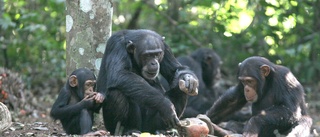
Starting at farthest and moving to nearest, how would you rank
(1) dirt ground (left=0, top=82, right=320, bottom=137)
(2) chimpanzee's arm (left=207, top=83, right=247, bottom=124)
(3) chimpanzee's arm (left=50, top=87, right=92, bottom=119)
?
(2) chimpanzee's arm (left=207, top=83, right=247, bottom=124), (1) dirt ground (left=0, top=82, right=320, bottom=137), (3) chimpanzee's arm (left=50, top=87, right=92, bottom=119)

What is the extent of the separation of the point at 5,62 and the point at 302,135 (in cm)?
886

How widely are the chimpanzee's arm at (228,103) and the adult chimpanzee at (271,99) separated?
8cm

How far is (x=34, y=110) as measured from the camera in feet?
42.6

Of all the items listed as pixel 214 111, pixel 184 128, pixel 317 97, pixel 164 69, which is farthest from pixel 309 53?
pixel 184 128

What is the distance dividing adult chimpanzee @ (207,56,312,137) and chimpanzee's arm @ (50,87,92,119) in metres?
2.48

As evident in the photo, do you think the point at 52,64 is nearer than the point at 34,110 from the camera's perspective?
No

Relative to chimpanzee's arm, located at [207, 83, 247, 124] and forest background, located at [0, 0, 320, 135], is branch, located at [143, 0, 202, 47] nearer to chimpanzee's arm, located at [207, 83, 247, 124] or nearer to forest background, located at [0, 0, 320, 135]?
forest background, located at [0, 0, 320, 135]

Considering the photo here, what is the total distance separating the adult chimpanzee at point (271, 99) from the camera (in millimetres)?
8820

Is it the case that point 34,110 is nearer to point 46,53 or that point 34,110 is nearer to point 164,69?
point 46,53

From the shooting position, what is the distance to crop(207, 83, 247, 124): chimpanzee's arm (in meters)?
9.74

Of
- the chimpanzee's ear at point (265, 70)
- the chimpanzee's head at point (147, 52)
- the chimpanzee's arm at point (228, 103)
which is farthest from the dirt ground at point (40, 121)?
the chimpanzee's head at point (147, 52)

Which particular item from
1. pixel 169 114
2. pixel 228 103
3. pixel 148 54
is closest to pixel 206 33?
pixel 228 103

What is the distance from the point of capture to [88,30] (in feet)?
31.7

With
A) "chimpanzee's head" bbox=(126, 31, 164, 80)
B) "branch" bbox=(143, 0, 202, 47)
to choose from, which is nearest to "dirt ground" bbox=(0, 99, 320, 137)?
"chimpanzee's head" bbox=(126, 31, 164, 80)
